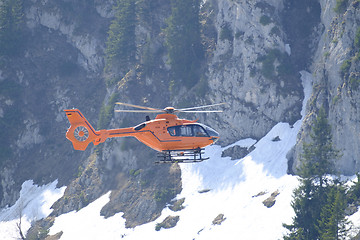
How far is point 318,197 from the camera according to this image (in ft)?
184

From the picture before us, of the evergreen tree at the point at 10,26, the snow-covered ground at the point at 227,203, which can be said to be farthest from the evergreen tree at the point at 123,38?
the snow-covered ground at the point at 227,203

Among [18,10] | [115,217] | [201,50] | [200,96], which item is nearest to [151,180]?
[115,217]

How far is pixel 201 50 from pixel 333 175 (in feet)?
95.1

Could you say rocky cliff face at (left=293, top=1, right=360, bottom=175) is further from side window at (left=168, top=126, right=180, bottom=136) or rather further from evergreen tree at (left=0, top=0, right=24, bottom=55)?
evergreen tree at (left=0, top=0, right=24, bottom=55)

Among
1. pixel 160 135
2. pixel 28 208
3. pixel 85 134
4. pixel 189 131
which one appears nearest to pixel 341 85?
pixel 189 131

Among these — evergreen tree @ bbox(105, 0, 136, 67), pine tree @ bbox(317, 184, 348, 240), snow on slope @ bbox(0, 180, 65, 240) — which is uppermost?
evergreen tree @ bbox(105, 0, 136, 67)

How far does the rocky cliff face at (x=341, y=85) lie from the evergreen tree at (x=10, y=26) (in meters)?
49.0

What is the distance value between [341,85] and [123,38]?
36.2 meters

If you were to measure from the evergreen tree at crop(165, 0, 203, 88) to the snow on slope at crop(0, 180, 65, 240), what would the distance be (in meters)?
22.5

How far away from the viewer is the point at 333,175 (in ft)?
204

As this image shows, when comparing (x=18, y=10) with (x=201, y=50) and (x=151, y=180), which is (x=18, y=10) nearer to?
(x=201, y=50)

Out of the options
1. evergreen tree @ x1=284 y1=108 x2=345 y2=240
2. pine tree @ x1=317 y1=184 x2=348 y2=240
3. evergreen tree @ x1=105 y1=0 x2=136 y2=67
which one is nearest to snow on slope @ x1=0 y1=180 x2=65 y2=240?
evergreen tree @ x1=105 y1=0 x2=136 y2=67

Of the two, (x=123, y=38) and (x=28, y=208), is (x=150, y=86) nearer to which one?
(x=123, y=38)

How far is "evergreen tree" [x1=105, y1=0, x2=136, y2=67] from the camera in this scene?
89.1 metres
